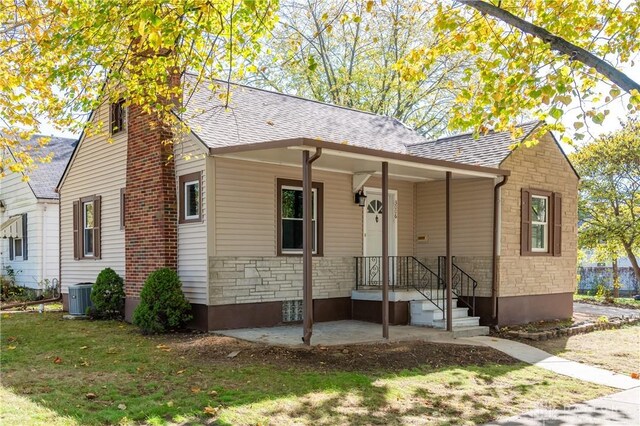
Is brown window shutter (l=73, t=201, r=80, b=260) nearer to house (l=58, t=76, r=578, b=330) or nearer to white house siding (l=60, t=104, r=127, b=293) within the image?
house (l=58, t=76, r=578, b=330)

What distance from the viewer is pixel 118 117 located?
48.4 feet

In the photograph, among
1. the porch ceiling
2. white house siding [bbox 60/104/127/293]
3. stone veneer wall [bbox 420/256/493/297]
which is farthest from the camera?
white house siding [bbox 60/104/127/293]

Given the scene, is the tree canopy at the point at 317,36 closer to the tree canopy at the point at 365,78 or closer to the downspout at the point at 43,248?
the downspout at the point at 43,248

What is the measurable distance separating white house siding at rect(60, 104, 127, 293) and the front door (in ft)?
18.4

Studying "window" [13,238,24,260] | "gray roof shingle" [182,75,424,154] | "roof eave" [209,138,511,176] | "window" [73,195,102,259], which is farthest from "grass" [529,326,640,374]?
"window" [13,238,24,260]

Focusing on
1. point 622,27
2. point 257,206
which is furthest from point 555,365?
point 257,206

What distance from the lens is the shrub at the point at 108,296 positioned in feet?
45.1

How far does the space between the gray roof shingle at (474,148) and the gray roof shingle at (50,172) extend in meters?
11.3

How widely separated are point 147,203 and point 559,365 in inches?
329

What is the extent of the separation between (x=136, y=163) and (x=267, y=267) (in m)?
3.73

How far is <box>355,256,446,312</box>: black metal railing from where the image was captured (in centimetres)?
1342

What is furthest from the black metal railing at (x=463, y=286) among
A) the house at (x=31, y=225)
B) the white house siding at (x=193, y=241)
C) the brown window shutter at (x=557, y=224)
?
the house at (x=31, y=225)

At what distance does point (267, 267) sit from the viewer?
40.8 ft

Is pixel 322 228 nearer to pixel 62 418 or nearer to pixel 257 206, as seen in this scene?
pixel 257 206
